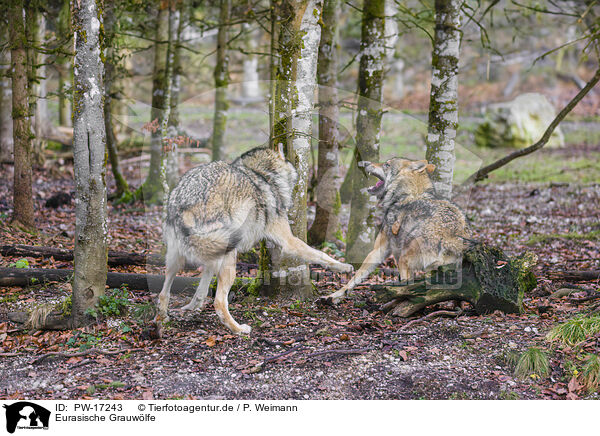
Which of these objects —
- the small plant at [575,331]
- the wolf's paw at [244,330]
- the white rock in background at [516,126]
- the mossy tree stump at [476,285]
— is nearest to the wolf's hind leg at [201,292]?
the wolf's paw at [244,330]

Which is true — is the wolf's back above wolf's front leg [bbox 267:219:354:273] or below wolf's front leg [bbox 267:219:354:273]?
above

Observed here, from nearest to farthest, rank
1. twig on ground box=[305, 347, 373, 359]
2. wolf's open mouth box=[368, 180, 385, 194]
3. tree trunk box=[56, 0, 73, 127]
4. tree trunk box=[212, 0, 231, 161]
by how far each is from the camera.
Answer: twig on ground box=[305, 347, 373, 359] < wolf's open mouth box=[368, 180, 385, 194] < tree trunk box=[56, 0, 73, 127] < tree trunk box=[212, 0, 231, 161]

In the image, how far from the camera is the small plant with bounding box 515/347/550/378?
200 inches

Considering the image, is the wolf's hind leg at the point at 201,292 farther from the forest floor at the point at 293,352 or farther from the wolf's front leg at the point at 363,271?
the wolf's front leg at the point at 363,271

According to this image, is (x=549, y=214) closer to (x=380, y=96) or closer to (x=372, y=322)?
(x=380, y=96)

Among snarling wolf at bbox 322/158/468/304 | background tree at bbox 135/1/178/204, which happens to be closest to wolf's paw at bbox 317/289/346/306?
snarling wolf at bbox 322/158/468/304

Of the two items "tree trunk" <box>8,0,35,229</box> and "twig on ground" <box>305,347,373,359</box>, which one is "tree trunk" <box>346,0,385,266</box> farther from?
"tree trunk" <box>8,0,35,229</box>

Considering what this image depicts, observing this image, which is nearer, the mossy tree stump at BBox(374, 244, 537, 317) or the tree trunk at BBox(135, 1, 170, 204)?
the mossy tree stump at BBox(374, 244, 537, 317)

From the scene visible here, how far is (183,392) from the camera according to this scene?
4871 millimetres

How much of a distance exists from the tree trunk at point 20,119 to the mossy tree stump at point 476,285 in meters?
7.26

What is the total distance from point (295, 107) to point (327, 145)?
3.25 metres

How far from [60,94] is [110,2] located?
7.54 feet
